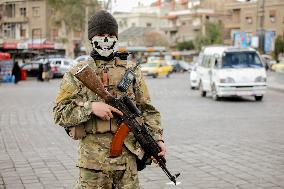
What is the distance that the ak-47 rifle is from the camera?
3.63 meters

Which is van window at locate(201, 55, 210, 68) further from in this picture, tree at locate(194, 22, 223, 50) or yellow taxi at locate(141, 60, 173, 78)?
tree at locate(194, 22, 223, 50)

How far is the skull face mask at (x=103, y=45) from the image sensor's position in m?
3.87

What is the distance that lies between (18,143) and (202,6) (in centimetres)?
9019

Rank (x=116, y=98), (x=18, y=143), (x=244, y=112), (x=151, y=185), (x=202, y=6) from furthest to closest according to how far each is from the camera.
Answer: (x=202, y=6), (x=244, y=112), (x=18, y=143), (x=151, y=185), (x=116, y=98)

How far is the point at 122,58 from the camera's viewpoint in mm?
3900

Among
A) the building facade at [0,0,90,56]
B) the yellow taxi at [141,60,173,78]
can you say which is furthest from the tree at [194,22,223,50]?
the yellow taxi at [141,60,173,78]

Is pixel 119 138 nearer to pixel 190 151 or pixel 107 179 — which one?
pixel 107 179

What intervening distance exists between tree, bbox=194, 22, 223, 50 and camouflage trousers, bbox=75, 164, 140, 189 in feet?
253

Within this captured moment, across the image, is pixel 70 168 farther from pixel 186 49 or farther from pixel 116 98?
pixel 186 49

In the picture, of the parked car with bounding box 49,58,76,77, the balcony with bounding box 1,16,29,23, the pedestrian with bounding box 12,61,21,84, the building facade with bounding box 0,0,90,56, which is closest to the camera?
the pedestrian with bounding box 12,61,21,84

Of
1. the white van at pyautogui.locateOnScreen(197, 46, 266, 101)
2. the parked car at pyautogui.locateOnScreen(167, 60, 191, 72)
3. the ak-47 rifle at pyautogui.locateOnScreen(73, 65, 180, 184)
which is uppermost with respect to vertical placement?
the ak-47 rifle at pyautogui.locateOnScreen(73, 65, 180, 184)

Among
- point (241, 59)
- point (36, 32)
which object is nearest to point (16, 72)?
point (241, 59)

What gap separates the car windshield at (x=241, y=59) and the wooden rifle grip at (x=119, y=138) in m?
17.7

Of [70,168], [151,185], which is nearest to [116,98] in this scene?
[151,185]
